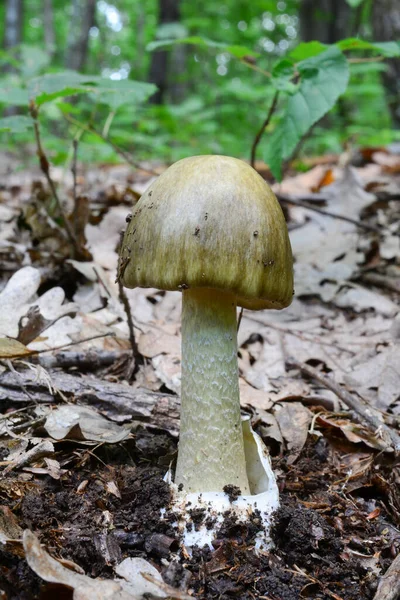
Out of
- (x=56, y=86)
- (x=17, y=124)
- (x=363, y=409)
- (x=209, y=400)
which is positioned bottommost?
(x=363, y=409)

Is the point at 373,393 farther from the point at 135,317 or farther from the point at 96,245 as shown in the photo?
the point at 96,245

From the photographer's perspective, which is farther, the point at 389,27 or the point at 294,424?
the point at 389,27

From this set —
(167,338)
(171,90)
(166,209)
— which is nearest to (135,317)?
(167,338)

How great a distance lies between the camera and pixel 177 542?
231cm

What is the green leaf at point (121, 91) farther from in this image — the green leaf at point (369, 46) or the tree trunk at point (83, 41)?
the tree trunk at point (83, 41)

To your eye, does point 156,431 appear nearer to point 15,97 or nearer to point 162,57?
point 15,97

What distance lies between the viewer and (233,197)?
2203 millimetres

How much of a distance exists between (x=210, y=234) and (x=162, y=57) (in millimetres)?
13692

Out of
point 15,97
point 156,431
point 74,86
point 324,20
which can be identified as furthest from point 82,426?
point 324,20

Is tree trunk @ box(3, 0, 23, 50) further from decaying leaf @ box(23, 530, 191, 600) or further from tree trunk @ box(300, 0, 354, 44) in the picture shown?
decaying leaf @ box(23, 530, 191, 600)

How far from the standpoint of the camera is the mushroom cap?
2.14m

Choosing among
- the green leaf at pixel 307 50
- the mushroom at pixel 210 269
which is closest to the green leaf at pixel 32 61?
the green leaf at pixel 307 50

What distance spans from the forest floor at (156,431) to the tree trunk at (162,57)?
993 cm

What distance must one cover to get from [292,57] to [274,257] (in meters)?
2.60
